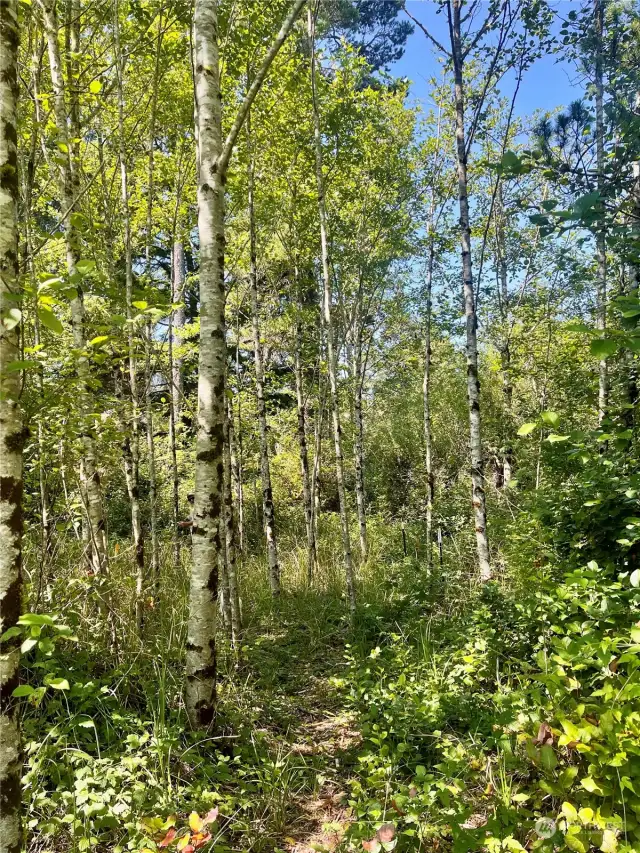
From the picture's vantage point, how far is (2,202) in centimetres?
146

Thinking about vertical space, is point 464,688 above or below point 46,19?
below

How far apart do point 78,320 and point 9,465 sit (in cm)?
248

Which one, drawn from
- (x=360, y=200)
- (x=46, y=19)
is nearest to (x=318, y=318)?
(x=360, y=200)

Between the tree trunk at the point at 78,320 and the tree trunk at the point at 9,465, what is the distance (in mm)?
1897

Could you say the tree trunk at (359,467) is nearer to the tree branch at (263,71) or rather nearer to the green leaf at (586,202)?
the tree branch at (263,71)

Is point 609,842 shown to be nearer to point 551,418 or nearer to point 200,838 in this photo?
point 551,418

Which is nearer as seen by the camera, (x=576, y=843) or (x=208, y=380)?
(x=576, y=843)

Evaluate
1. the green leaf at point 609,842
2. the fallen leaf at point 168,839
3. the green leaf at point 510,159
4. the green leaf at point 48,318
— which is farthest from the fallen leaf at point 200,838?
the green leaf at point 510,159

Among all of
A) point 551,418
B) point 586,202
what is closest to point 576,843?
point 551,418

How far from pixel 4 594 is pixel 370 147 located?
9.33 m

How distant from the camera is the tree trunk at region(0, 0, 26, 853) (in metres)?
1.40

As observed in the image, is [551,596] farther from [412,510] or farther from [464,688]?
[412,510]

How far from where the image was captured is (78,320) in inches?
142

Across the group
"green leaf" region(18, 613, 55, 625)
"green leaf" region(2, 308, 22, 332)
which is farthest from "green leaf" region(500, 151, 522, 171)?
"green leaf" region(18, 613, 55, 625)
